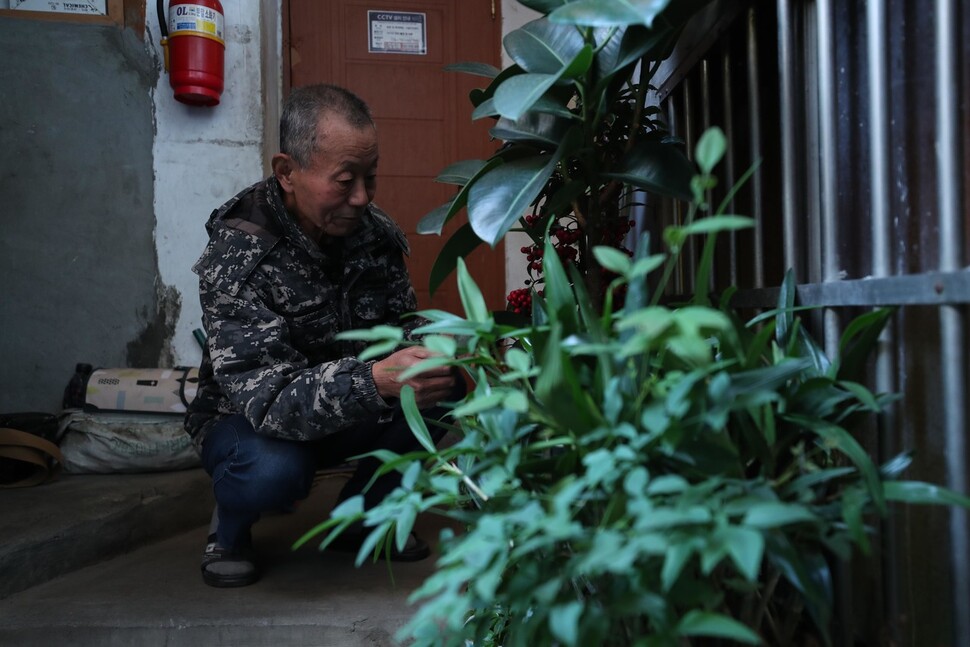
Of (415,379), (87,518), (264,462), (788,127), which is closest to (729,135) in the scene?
(788,127)

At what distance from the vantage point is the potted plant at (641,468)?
57 centimetres

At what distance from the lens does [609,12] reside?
2.74 feet

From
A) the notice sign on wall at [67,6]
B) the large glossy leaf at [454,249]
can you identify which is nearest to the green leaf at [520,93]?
the large glossy leaf at [454,249]

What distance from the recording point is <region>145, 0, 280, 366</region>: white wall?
10.0 ft

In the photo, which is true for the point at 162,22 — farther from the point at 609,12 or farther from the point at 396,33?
the point at 609,12

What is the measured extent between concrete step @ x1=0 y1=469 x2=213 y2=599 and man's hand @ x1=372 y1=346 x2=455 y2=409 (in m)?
1.02

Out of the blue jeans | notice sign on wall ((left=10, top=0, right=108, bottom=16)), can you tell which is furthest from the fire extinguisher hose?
the blue jeans

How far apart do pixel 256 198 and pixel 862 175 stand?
4.59ft

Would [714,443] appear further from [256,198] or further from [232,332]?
[256,198]

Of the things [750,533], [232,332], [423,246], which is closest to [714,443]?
[750,533]

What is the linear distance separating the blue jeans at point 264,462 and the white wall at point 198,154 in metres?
1.40

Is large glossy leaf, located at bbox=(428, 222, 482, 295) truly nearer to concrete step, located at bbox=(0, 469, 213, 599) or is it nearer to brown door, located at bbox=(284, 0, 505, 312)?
concrete step, located at bbox=(0, 469, 213, 599)

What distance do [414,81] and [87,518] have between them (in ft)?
7.36

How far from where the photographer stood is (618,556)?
53 cm
